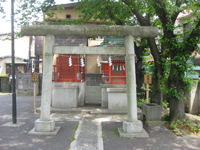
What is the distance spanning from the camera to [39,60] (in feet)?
71.9

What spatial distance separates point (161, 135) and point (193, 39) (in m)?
4.38

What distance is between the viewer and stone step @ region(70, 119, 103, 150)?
513 centimetres

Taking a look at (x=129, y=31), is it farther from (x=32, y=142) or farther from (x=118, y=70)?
(x=32, y=142)

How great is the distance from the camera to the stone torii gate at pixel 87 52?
6.19 meters

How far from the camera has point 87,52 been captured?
636 cm

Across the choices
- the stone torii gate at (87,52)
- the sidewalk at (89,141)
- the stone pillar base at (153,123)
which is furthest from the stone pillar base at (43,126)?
the stone pillar base at (153,123)

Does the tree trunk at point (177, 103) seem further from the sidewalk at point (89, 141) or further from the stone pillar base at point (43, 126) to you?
the stone pillar base at point (43, 126)

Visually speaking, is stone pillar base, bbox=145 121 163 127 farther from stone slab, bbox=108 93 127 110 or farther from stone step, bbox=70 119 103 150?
stone slab, bbox=108 93 127 110

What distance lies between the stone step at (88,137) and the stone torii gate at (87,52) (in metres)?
0.97

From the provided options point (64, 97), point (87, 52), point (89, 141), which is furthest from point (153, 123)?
point (64, 97)

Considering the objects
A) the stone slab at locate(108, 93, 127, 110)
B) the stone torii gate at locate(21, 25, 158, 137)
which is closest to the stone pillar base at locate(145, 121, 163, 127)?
the stone torii gate at locate(21, 25, 158, 137)

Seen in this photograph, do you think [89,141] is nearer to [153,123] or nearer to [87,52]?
[153,123]

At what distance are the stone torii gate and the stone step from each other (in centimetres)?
97

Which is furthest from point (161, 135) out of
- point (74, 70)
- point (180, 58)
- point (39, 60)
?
point (39, 60)
